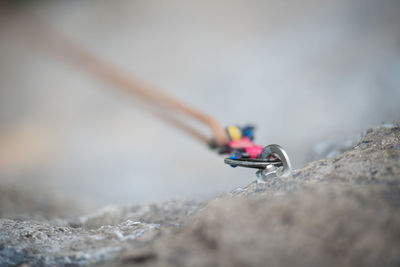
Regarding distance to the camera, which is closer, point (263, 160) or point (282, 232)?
point (282, 232)

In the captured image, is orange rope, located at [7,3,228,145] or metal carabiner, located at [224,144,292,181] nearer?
metal carabiner, located at [224,144,292,181]

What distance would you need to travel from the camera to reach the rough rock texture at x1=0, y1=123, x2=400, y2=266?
23.2 inches

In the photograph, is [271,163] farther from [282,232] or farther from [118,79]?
[118,79]

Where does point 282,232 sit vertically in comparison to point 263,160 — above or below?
below

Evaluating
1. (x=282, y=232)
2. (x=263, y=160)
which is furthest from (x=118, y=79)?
(x=282, y=232)

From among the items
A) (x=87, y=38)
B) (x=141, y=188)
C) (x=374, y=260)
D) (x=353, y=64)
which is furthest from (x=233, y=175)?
(x=87, y=38)

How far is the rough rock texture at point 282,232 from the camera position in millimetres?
Answer: 589

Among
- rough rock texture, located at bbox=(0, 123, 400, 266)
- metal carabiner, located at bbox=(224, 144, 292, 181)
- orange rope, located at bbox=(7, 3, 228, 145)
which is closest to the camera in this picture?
rough rock texture, located at bbox=(0, 123, 400, 266)

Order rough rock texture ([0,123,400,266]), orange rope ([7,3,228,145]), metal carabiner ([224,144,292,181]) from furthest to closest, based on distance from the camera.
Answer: orange rope ([7,3,228,145])
metal carabiner ([224,144,292,181])
rough rock texture ([0,123,400,266])

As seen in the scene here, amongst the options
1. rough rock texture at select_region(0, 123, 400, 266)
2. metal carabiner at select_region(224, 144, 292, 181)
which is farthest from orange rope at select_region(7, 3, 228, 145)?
rough rock texture at select_region(0, 123, 400, 266)

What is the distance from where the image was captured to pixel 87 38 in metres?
4.96

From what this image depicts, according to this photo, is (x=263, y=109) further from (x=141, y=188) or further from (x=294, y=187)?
(x=294, y=187)

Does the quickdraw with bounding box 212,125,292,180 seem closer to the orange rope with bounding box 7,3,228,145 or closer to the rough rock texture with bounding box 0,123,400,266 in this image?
the rough rock texture with bounding box 0,123,400,266

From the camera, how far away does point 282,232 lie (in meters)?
0.65
